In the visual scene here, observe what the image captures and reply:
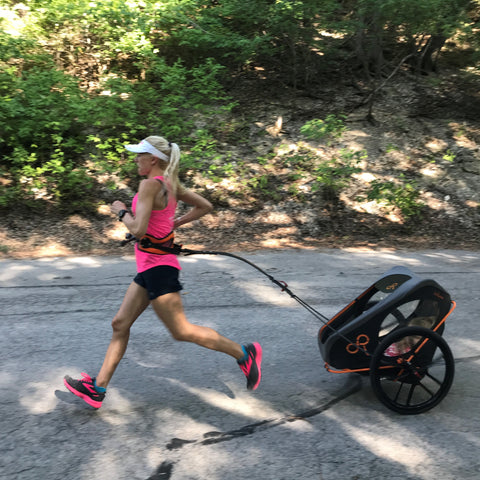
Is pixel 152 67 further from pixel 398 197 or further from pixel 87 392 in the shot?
pixel 87 392

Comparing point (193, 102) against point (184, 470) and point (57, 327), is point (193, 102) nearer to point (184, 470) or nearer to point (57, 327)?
point (57, 327)

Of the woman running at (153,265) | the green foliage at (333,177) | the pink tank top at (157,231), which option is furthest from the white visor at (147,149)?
the green foliage at (333,177)

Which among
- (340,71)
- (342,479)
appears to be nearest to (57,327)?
(342,479)

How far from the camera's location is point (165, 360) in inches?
178

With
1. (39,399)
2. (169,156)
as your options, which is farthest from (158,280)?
(39,399)

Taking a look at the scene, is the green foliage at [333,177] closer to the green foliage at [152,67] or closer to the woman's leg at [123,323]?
the green foliage at [152,67]

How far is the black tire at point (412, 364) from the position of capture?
3.50 metres

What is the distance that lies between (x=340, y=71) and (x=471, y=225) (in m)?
5.93

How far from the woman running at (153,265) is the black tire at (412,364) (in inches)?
45.1

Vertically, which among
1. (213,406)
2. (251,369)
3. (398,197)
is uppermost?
(398,197)

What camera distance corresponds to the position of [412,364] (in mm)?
3596

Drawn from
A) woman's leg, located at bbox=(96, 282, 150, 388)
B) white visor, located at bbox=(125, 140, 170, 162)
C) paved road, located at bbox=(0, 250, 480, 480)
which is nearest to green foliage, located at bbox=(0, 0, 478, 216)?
paved road, located at bbox=(0, 250, 480, 480)

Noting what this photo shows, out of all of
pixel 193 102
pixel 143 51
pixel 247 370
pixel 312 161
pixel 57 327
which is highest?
pixel 143 51

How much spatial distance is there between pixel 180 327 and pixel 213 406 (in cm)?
65
